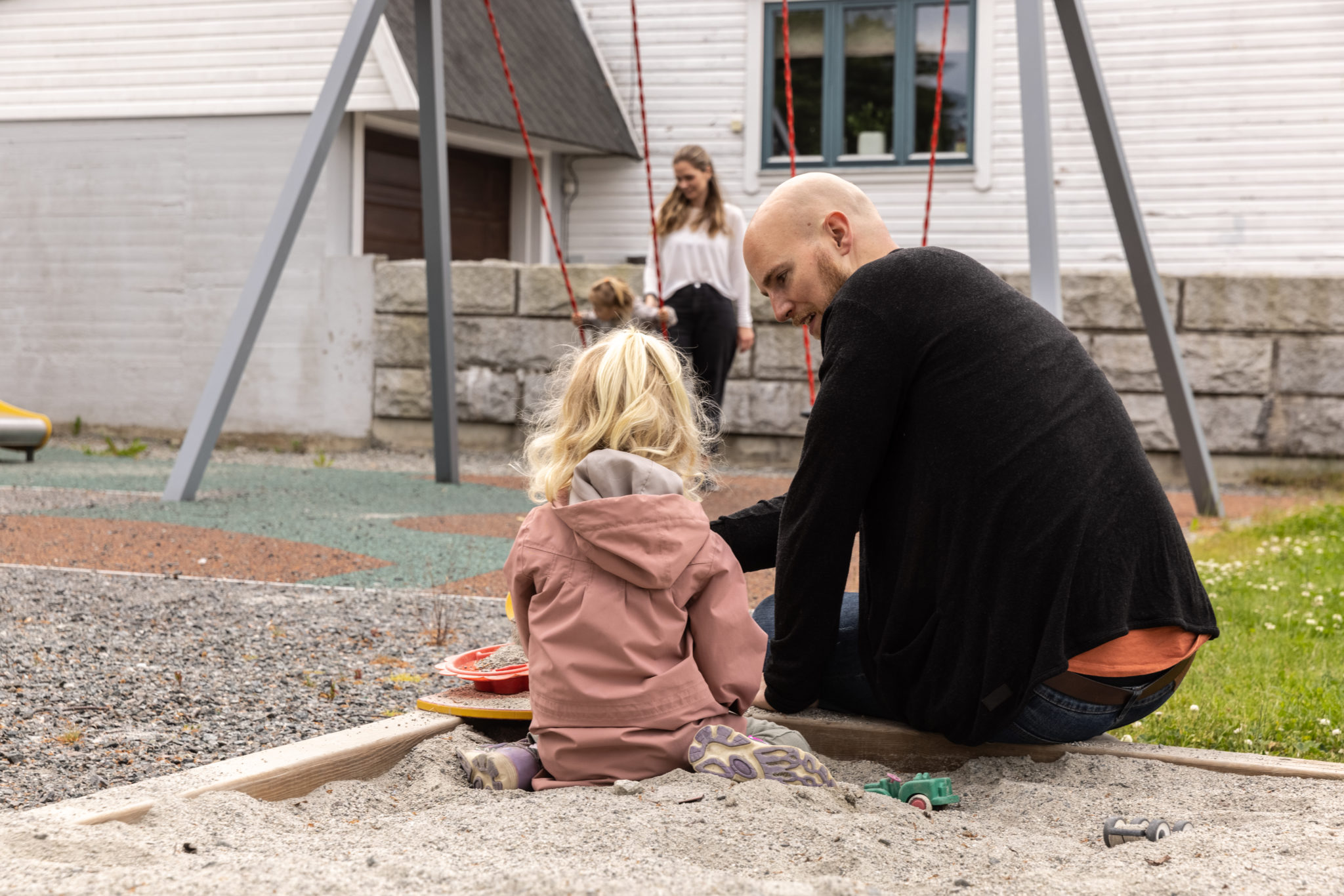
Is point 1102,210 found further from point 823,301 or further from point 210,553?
point 823,301

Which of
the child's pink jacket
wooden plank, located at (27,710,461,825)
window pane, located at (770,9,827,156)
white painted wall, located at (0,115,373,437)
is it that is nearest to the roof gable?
white painted wall, located at (0,115,373,437)

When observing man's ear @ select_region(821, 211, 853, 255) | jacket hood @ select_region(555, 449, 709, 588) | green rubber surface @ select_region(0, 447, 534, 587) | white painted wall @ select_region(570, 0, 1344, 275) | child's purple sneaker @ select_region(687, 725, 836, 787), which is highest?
white painted wall @ select_region(570, 0, 1344, 275)

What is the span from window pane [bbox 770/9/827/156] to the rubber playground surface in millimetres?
4808

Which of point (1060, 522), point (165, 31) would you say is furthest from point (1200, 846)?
point (165, 31)

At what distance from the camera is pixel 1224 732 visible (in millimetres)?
3184

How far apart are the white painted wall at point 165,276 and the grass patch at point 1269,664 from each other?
25.8ft

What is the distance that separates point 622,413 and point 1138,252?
549 cm

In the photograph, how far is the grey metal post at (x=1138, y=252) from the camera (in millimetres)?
6828

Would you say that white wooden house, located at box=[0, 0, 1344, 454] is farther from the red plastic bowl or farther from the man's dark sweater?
the man's dark sweater

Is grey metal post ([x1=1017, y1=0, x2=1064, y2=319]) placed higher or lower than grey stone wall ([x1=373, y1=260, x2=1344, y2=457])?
higher

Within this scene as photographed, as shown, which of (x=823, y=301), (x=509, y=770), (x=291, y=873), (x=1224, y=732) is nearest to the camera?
(x=291, y=873)

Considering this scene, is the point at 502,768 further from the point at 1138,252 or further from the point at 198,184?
the point at 198,184

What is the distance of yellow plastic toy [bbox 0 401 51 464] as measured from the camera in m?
9.66

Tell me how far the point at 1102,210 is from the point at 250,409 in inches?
316
